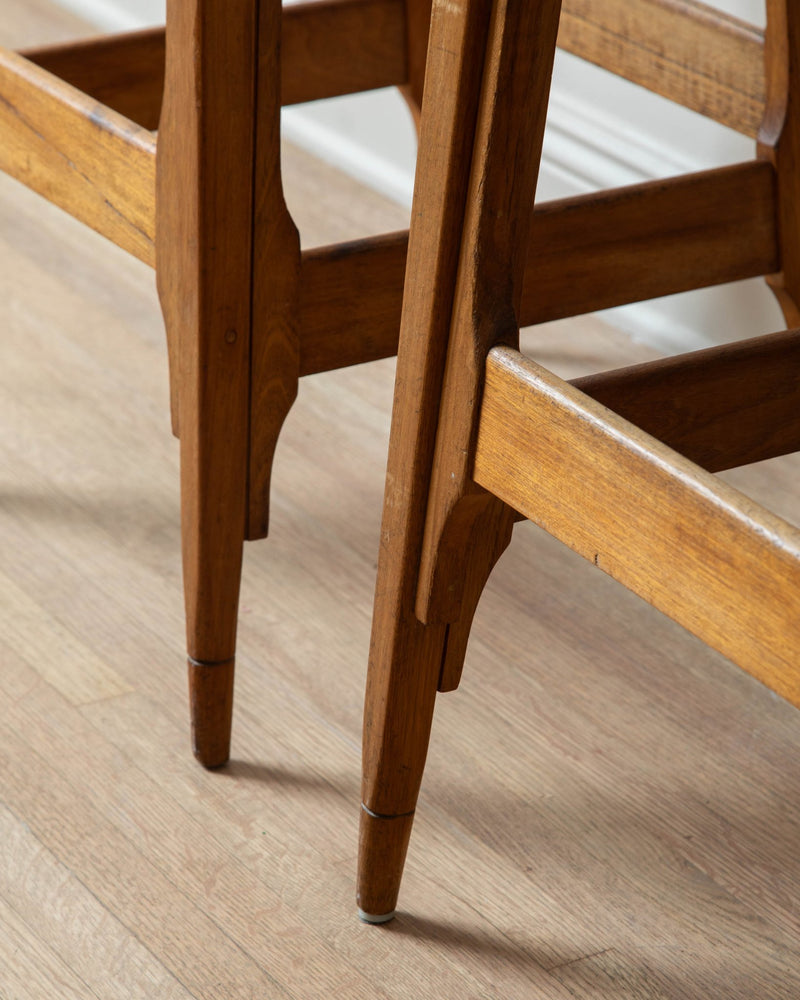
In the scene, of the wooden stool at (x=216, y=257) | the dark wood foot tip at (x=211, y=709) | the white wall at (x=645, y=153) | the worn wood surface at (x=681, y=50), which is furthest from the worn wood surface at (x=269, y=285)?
the white wall at (x=645, y=153)

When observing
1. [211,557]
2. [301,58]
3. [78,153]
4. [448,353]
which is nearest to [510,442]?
[448,353]

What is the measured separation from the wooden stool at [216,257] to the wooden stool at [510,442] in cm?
17

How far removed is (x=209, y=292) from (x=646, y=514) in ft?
1.15

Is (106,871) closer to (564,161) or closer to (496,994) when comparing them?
(496,994)

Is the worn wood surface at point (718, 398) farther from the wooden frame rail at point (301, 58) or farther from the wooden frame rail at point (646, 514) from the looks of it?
the wooden frame rail at point (301, 58)

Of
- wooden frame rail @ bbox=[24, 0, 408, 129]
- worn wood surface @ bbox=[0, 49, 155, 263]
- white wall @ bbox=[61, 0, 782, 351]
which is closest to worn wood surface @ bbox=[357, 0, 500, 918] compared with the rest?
worn wood surface @ bbox=[0, 49, 155, 263]

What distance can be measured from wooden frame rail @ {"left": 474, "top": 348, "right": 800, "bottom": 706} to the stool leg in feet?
0.77

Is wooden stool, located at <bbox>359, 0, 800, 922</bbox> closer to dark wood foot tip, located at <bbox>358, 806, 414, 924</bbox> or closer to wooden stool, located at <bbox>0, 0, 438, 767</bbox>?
dark wood foot tip, located at <bbox>358, 806, 414, 924</bbox>

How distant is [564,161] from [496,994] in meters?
1.13

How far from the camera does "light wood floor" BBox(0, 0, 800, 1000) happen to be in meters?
0.88

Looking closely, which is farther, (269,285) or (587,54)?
(587,54)

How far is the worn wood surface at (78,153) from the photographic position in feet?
3.06

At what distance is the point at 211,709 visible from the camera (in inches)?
40.2

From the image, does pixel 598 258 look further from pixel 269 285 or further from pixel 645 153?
pixel 645 153
